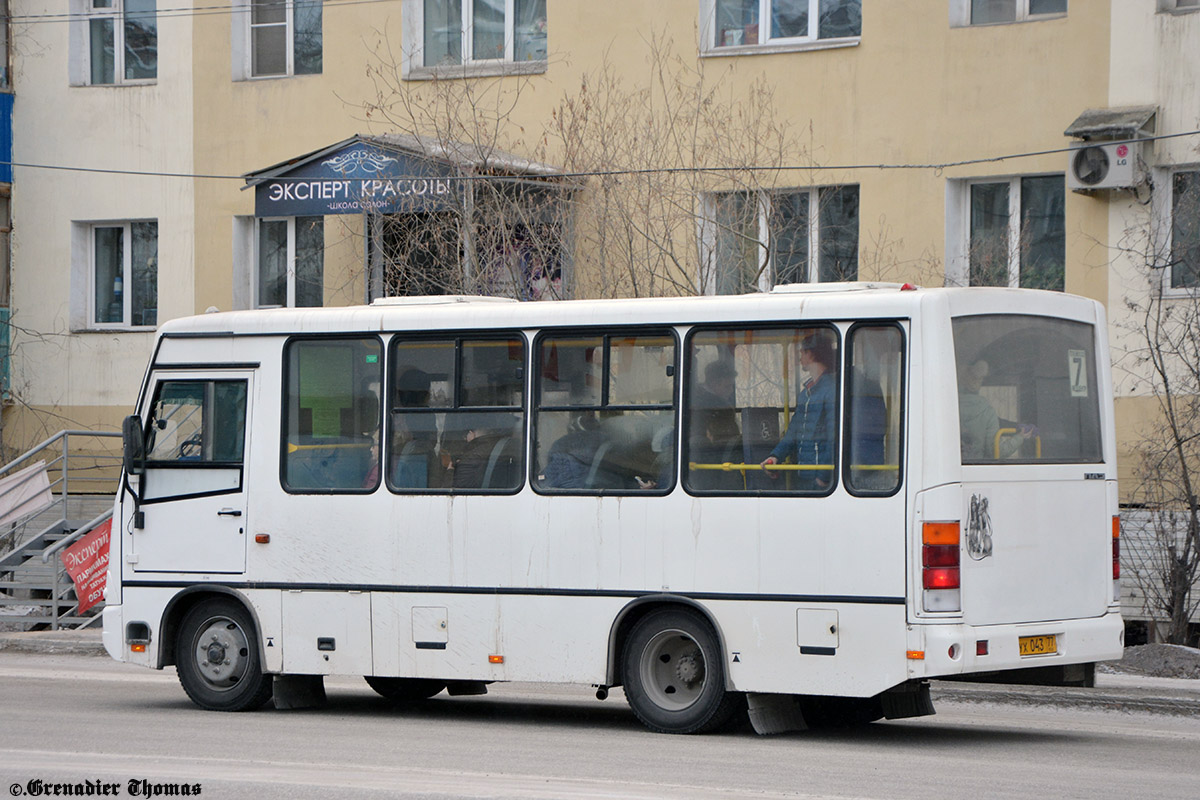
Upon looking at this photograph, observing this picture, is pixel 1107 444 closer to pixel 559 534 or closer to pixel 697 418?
pixel 697 418

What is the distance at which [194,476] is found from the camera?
1226 centimetres

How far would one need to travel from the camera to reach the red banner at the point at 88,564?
1911 centimetres

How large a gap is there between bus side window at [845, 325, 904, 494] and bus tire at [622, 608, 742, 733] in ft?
4.57

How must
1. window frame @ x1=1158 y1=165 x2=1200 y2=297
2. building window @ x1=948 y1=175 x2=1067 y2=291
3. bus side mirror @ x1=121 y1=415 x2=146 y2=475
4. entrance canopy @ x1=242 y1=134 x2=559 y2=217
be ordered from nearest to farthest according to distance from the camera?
1. bus side mirror @ x1=121 y1=415 x2=146 y2=475
2. window frame @ x1=1158 y1=165 x2=1200 y2=297
3. building window @ x1=948 y1=175 x2=1067 y2=291
4. entrance canopy @ x1=242 y1=134 x2=559 y2=217

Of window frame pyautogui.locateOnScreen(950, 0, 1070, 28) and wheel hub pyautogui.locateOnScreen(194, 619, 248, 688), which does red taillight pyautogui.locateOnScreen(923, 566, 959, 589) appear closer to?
wheel hub pyautogui.locateOnScreen(194, 619, 248, 688)

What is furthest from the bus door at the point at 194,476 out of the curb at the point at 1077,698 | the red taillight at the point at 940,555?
the curb at the point at 1077,698

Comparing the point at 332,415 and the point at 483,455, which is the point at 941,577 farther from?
the point at 332,415

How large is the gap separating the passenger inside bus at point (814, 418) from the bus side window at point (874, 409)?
116 millimetres

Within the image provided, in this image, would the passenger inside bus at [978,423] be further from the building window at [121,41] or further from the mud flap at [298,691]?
the building window at [121,41]

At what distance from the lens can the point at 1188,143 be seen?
18.0 m

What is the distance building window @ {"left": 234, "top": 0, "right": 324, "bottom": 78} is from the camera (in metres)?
23.2

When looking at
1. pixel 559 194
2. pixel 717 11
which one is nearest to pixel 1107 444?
pixel 559 194

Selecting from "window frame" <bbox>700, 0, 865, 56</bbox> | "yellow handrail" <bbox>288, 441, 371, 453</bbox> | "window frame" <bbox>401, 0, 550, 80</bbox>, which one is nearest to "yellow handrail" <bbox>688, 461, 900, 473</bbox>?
"yellow handrail" <bbox>288, 441, 371, 453</bbox>

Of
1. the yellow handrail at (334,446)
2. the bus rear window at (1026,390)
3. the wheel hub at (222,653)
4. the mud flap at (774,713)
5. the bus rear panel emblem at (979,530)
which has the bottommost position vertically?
the mud flap at (774,713)
